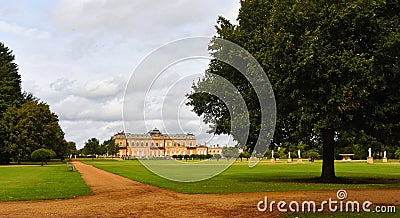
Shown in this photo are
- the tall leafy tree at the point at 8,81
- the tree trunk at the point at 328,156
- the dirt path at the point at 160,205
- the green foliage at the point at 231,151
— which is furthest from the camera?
the tall leafy tree at the point at 8,81

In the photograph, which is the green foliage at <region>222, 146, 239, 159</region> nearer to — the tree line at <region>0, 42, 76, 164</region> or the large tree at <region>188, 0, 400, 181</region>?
the large tree at <region>188, 0, 400, 181</region>

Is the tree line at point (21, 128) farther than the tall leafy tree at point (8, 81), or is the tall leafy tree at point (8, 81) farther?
the tall leafy tree at point (8, 81)

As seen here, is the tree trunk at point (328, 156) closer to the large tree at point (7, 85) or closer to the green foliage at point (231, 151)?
the green foliage at point (231, 151)

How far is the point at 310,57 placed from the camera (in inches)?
1016

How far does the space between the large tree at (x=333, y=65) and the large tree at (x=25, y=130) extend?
63.9 m

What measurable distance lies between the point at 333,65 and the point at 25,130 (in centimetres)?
7042

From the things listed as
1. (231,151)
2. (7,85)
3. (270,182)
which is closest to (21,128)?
(7,85)

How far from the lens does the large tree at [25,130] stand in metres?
83.1

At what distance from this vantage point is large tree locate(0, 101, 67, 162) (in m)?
83.1

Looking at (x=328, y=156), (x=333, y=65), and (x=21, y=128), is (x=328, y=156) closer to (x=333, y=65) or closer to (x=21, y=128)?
(x=333, y=65)

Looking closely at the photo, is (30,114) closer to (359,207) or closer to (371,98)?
(371,98)

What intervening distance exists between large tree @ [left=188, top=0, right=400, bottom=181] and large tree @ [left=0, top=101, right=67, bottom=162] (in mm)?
63852

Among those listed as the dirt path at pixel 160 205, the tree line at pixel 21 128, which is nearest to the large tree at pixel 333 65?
the dirt path at pixel 160 205

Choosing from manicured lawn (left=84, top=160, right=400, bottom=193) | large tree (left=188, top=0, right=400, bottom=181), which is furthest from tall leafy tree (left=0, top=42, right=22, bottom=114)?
large tree (left=188, top=0, right=400, bottom=181)
